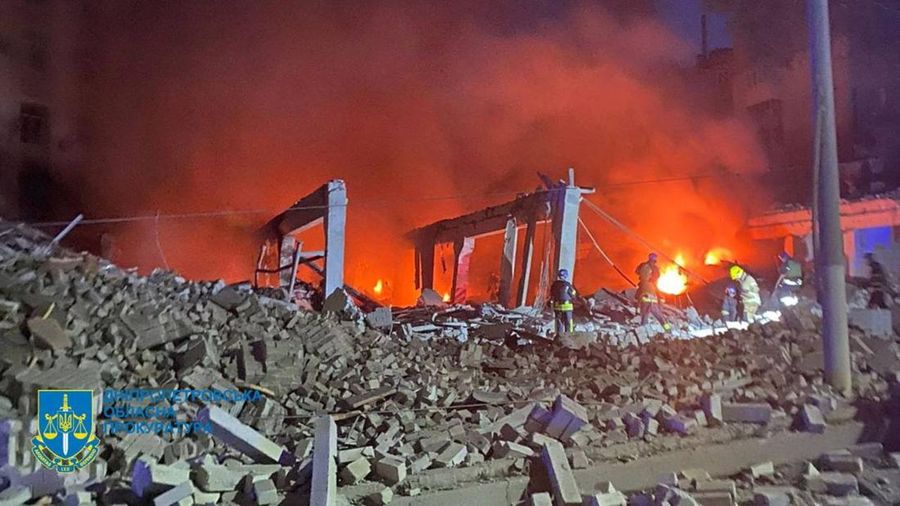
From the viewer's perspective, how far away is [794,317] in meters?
10.3

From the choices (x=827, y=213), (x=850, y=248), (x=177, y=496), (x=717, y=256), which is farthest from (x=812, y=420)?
(x=717, y=256)

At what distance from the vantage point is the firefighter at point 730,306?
13.7 m

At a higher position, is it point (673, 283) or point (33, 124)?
point (33, 124)

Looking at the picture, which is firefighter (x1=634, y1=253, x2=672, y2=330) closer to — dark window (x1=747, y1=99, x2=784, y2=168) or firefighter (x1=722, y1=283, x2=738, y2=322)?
firefighter (x1=722, y1=283, x2=738, y2=322)

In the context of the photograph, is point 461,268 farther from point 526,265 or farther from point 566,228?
point 566,228

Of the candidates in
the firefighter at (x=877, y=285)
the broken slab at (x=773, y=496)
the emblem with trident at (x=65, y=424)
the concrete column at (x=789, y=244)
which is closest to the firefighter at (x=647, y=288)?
the firefighter at (x=877, y=285)

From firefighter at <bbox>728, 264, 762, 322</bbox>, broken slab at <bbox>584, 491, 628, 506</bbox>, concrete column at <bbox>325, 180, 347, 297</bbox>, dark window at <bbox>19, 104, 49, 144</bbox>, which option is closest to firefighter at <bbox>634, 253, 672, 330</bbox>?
firefighter at <bbox>728, 264, 762, 322</bbox>

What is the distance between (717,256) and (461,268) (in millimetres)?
10376

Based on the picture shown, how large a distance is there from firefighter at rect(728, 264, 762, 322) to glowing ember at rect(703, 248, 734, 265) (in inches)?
420

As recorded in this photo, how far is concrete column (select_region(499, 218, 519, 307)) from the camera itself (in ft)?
56.1

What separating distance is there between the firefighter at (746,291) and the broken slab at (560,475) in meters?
8.78

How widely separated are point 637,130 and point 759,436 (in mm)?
24105

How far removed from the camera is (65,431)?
6.58 meters

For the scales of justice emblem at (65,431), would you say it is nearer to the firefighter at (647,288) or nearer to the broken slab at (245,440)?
the broken slab at (245,440)
